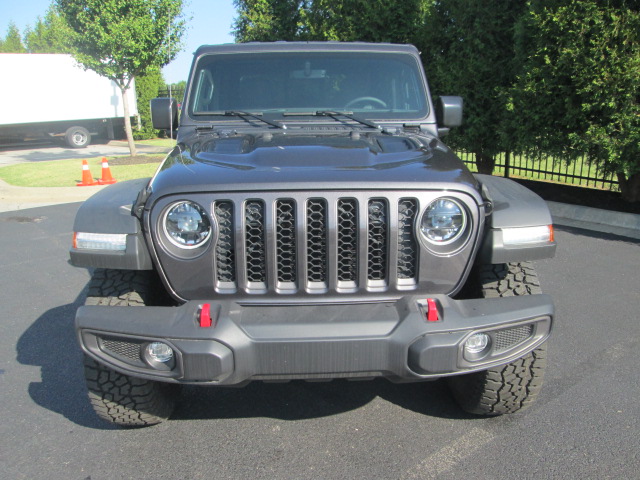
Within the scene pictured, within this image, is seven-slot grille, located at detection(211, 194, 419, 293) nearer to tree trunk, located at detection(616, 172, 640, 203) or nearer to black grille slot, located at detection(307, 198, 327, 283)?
black grille slot, located at detection(307, 198, 327, 283)

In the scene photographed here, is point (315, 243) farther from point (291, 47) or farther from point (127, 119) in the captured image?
point (127, 119)

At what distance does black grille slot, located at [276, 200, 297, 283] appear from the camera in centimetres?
239

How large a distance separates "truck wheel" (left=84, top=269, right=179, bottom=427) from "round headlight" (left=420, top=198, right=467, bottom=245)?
1.38 m

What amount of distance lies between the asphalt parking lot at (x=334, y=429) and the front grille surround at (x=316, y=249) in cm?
84

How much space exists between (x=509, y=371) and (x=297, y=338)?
120 cm

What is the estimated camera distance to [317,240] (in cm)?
243

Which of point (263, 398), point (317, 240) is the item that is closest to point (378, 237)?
point (317, 240)

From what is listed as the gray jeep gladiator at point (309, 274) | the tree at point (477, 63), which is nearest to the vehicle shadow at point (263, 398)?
the gray jeep gladiator at point (309, 274)

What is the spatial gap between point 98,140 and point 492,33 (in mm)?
18503

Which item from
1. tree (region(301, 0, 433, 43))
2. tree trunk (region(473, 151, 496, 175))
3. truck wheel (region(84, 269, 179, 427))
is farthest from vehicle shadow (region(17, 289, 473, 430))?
tree (region(301, 0, 433, 43))

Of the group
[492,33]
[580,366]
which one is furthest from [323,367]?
[492,33]

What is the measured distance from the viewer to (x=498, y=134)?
8.52m

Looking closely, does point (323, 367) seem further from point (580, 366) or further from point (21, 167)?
point (21, 167)

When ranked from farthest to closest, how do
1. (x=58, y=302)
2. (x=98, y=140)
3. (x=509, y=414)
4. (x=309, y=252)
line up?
1. (x=98, y=140)
2. (x=58, y=302)
3. (x=509, y=414)
4. (x=309, y=252)
